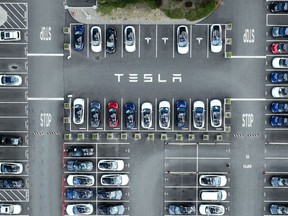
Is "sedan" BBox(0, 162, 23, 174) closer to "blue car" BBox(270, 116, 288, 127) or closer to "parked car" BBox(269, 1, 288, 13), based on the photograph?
"blue car" BBox(270, 116, 288, 127)

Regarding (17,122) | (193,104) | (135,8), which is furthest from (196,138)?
(17,122)

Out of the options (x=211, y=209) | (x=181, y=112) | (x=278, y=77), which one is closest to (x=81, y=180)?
(x=181, y=112)

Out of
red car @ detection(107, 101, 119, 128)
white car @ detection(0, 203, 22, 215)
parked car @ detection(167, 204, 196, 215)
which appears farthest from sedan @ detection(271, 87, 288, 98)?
white car @ detection(0, 203, 22, 215)

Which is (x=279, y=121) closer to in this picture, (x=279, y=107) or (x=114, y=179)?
(x=279, y=107)

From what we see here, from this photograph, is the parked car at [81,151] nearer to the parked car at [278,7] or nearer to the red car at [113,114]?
the red car at [113,114]

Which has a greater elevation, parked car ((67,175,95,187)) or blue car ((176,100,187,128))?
blue car ((176,100,187,128))

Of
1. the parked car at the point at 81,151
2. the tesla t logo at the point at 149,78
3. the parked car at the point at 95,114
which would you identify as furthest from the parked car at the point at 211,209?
the parked car at the point at 95,114
